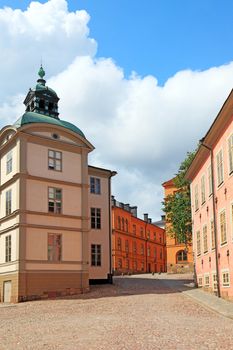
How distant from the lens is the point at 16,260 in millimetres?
30906

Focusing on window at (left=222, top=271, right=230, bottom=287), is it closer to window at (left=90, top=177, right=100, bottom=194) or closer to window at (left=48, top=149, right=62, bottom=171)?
window at (left=48, top=149, right=62, bottom=171)

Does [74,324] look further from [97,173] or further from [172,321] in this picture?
[97,173]

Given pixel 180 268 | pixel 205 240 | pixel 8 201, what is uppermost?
pixel 8 201

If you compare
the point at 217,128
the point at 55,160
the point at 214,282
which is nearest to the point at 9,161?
the point at 55,160

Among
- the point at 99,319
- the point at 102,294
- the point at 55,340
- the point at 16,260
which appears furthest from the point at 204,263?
the point at 55,340

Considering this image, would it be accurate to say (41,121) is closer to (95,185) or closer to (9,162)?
(9,162)

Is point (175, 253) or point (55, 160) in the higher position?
point (55, 160)

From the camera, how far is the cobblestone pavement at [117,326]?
1273cm

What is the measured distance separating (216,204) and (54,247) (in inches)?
466

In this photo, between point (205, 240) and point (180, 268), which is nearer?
point (205, 240)

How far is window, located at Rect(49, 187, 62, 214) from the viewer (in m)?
33.3

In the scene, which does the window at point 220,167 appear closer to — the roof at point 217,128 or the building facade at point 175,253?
the roof at point 217,128

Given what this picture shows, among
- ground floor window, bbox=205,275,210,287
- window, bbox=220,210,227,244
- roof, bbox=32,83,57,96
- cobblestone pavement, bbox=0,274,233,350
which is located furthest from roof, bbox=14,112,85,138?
window, bbox=220,210,227,244

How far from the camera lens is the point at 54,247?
1291 inches
